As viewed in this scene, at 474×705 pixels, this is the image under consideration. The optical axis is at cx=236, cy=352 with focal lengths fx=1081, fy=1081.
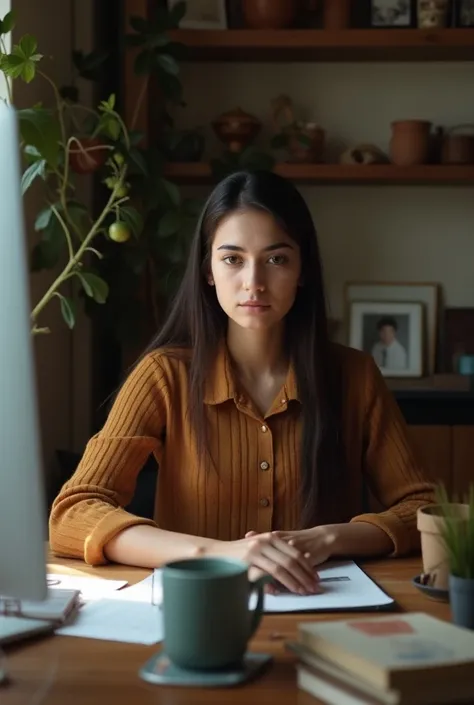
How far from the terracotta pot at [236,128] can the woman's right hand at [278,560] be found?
217 centimetres

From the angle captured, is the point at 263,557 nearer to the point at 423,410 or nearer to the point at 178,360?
the point at 178,360

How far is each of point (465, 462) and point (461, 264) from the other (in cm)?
74

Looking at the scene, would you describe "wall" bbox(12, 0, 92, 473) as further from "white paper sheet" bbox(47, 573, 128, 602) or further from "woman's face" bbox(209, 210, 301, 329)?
"white paper sheet" bbox(47, 573, 128, 602)

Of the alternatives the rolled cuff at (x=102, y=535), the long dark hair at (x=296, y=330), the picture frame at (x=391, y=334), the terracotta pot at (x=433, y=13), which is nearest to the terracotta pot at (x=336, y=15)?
the terracotta pot at (x=433, y=13)

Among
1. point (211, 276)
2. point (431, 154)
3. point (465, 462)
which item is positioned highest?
point (431, 154)

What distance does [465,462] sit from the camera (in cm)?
321

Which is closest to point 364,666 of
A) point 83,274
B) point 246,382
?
point 246,382

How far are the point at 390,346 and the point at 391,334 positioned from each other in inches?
1.6

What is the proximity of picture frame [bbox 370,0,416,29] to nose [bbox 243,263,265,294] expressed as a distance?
6.29 feet

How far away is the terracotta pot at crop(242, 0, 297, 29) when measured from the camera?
3322 millimetres

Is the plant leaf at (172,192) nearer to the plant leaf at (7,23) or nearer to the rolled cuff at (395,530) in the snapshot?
the plant leaf at (7,23)

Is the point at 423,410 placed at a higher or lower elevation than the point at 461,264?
lower

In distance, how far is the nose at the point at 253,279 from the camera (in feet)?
5.64

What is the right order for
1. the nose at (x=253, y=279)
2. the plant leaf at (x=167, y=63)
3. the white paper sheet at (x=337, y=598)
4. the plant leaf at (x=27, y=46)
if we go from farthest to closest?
1. the plant leaf at (x=167, y=63)
2. the plant leaf at (x=27, y=46)
3. the nose at (x=253, y=279)
4. the white paper sheet at (x=337, y=598)
